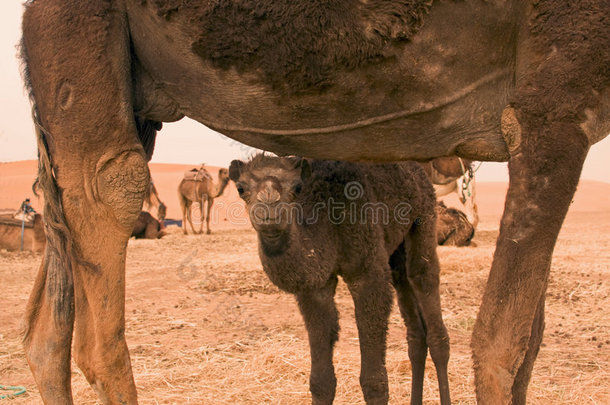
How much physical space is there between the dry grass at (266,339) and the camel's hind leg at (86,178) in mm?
1951

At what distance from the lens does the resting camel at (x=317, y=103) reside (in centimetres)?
229

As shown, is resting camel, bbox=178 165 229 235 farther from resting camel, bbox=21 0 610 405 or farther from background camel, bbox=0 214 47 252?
resting camel, bbox=21 0 610 405

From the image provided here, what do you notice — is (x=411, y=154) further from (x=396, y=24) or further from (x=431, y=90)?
(x=396, y=24)

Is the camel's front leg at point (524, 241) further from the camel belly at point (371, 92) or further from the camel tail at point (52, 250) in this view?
the camel tail at point (52, 250)

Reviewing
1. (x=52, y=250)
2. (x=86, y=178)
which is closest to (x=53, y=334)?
(x=52, y=250)

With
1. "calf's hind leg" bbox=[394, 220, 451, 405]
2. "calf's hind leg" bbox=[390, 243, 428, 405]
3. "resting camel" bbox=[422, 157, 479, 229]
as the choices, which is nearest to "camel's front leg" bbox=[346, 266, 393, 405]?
"calf's hind leg" bbox=[390, 243, 428, 405]

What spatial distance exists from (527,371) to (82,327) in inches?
89.1

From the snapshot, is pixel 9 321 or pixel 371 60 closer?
pixel 371 60

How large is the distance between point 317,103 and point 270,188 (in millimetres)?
1286

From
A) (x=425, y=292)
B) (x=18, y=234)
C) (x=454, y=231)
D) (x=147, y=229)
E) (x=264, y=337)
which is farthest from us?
(x=147, y=229)

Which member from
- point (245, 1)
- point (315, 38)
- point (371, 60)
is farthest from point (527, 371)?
point (245, 1)

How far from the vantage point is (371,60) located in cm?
252

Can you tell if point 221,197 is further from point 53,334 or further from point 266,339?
point 53,334

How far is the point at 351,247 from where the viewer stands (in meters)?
4.45
